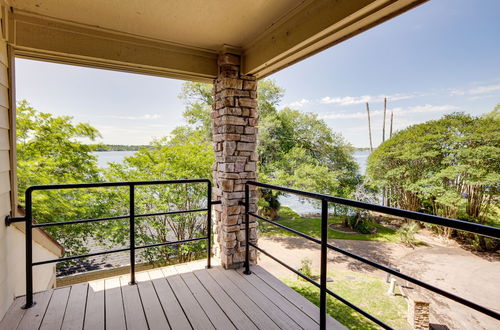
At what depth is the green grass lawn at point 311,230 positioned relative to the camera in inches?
401

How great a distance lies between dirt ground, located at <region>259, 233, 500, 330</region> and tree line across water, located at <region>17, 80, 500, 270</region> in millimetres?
1244

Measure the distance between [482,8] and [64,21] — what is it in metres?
19.4

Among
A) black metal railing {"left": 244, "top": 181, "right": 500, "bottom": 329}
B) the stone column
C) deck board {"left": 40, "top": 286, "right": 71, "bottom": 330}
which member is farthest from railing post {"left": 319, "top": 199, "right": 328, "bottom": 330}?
deck board {"left": 40, "top": 286, "right": 71, "bottom": 330}

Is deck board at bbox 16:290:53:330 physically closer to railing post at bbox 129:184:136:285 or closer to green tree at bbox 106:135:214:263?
railing post at bbox 129:184:136:285

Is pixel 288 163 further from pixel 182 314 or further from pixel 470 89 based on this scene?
pixel 470 89

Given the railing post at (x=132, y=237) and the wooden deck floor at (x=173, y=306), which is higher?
the railing post at (x=132, y=237)

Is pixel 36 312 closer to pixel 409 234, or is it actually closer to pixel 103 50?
pixel 103 50

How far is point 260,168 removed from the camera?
10.4 m

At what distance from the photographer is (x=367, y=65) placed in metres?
17.3

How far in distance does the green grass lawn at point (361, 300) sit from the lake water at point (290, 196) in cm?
511

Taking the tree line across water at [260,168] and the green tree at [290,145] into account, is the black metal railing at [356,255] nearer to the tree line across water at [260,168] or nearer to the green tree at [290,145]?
the tree line across water at [260,168]

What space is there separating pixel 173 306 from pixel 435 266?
8.38m

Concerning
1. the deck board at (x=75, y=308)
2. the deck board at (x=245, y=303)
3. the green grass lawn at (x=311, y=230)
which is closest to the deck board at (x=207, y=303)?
the deck board at (x=245, y=303)

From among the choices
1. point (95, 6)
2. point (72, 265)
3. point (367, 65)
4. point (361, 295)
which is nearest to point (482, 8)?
point (367, 65)
